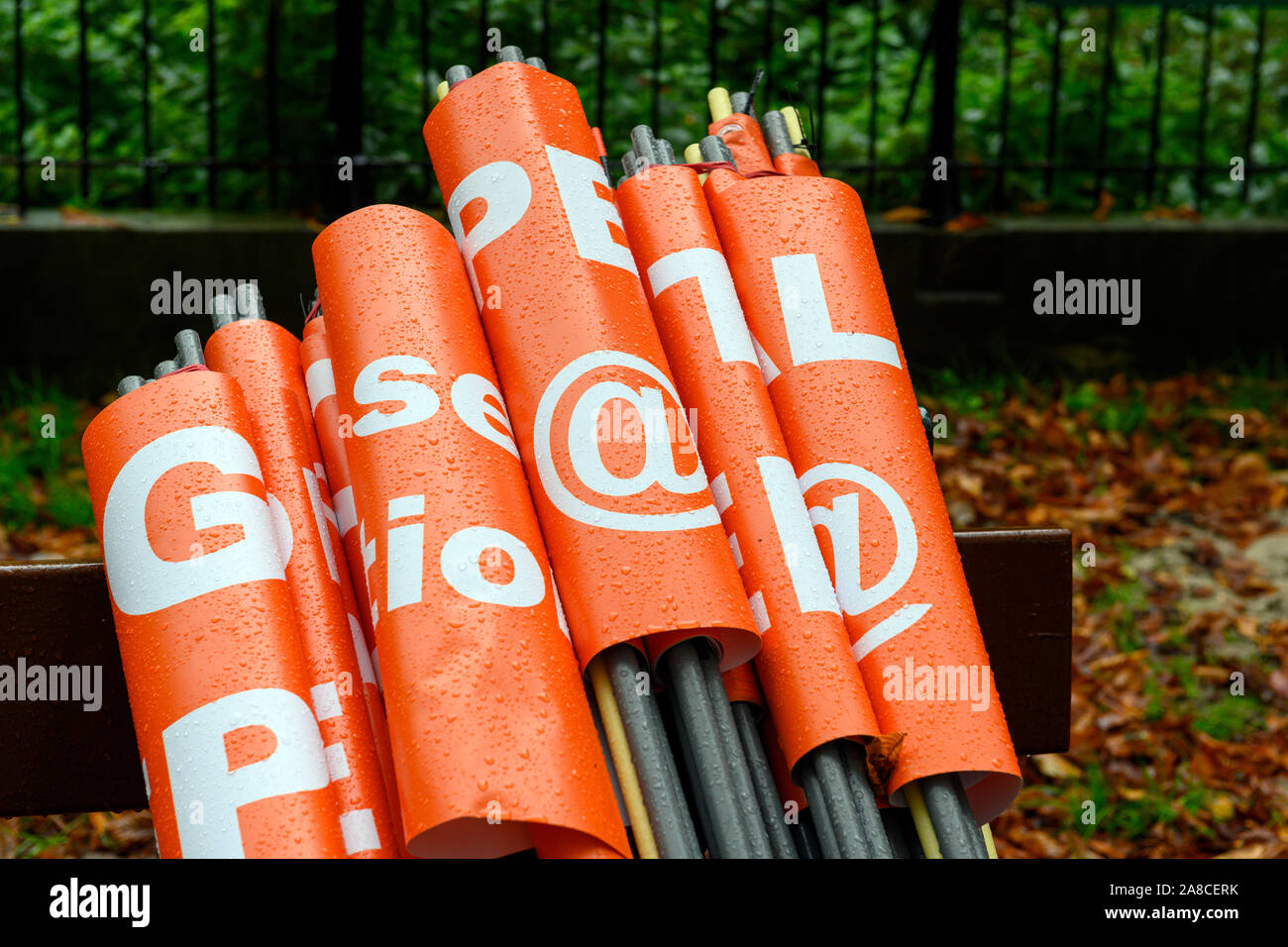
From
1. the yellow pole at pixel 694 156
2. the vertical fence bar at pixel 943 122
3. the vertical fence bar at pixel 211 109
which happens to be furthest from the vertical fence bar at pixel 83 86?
the yellow pole at pixel 694 156

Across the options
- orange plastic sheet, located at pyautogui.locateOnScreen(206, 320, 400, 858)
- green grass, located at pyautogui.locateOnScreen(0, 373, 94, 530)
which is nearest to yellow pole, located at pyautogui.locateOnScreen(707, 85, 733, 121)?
orange plastic sheet, located at pyautogui.locateOnScreen(206, 320, 400, 858)

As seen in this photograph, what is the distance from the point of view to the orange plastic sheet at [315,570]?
1.28 m

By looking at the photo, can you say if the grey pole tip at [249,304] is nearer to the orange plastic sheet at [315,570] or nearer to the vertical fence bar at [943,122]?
the orange plastic sheet at [315,570]

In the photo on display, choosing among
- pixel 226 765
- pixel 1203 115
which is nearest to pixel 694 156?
pixel 226 765

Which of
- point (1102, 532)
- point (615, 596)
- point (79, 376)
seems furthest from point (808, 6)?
point (615, 596)

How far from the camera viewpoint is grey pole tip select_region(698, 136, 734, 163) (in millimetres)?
1669

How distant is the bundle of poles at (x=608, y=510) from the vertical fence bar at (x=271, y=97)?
137 inches

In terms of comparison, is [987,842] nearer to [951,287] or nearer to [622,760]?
[622,760]

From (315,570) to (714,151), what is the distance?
2.48ft

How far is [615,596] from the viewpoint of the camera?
4.12ft

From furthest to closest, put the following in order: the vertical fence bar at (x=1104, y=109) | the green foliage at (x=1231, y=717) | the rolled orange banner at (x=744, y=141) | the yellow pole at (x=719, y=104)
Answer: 1. the vertical fence bar at (x=1104, y=109)
2. the green foliage at (x=1231, y=717)
3. the yellow pole at (x=719, y=104)
4. the rolled orange banner at (x=744, y=141)

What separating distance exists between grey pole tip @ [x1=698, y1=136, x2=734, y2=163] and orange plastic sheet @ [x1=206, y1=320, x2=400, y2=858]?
59 centimetres
